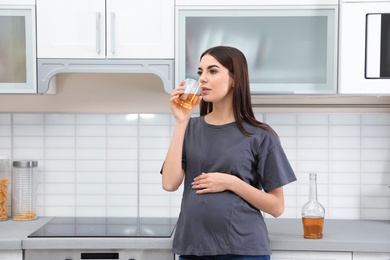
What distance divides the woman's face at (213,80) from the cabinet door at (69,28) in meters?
0.57

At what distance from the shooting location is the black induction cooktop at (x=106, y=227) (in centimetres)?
219

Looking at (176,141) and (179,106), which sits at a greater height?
(179,106)

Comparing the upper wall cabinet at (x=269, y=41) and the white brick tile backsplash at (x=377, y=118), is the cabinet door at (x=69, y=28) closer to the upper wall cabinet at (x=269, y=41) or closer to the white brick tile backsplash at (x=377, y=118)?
the upper wall cabinet at (x=269, y=41)

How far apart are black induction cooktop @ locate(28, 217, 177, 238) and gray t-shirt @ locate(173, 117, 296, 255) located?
0.32 metres

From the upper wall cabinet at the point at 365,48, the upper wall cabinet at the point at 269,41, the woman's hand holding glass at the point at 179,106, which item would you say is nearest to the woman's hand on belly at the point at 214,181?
the woman's hand holding glass at the point at 179,106

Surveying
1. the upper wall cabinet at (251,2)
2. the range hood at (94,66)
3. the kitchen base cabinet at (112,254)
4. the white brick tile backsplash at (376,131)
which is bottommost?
the kitchen base cabinet at (112,254)

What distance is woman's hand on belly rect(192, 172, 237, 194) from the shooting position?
73.6 inches

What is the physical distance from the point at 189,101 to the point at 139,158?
0.79 meters

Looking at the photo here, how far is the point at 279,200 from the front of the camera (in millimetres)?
1941

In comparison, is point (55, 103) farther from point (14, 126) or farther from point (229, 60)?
point (229, 60)

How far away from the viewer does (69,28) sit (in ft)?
7.54

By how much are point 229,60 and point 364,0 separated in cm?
72

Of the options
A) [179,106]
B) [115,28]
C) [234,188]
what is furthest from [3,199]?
[234,188]

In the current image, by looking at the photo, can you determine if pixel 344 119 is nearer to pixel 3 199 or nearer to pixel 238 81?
pixel 238 81
